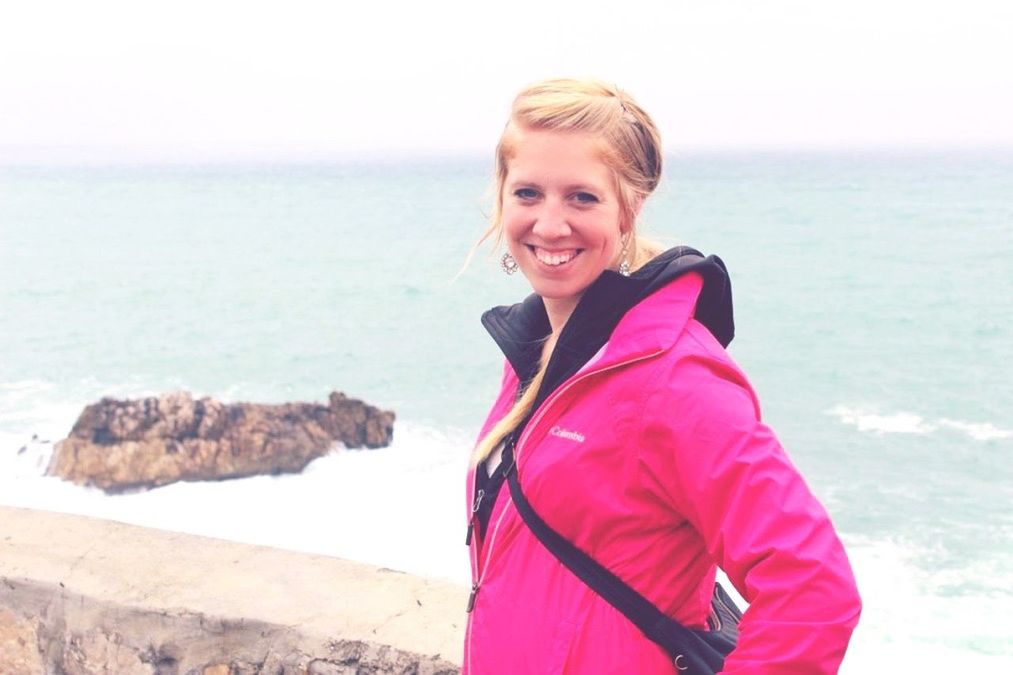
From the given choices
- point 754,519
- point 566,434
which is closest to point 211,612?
point 566,434

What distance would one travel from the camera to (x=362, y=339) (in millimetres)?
36875

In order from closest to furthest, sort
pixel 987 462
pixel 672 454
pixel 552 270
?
pixel 672 454, pixel 552 270, pixel 987 462

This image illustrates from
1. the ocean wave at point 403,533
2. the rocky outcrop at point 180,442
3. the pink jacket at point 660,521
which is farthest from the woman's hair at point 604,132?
the rocky outcrop at point 180,442

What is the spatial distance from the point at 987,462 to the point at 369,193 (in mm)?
87137

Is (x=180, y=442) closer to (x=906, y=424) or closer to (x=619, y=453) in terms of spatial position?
(x=619, y=453)

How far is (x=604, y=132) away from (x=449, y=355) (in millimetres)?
31134

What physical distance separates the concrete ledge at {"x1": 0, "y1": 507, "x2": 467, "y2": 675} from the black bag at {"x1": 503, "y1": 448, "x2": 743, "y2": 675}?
2.88ft

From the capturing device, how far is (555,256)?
5.37 feet

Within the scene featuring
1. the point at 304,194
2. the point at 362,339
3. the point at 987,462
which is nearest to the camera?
the point at 987,462

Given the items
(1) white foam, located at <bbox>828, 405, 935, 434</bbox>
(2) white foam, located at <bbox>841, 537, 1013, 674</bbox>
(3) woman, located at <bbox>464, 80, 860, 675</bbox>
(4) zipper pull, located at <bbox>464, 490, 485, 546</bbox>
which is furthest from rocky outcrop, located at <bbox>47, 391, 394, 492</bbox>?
(3) woman, located at <bbox>464, 80, 860, 675</bbox>

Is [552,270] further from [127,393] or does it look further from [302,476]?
[127,393]

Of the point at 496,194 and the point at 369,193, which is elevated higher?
the point at 496,194

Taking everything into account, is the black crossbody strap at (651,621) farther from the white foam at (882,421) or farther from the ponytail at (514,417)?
the white foam at (882,421)

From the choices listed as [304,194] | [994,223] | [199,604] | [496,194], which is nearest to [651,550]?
[496,194]
